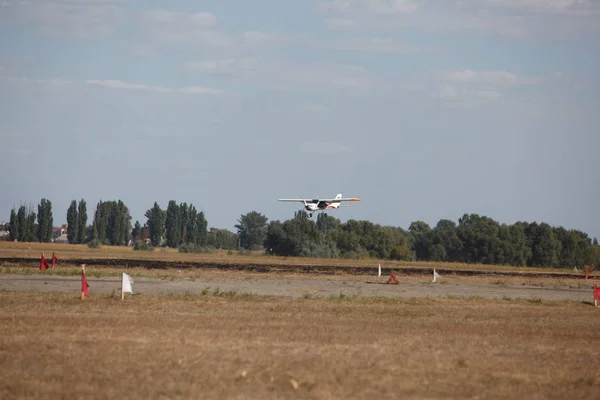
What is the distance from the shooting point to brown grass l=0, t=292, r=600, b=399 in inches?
645

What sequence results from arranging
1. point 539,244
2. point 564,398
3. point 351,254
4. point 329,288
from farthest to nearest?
1. point 539,244
2. point 351,254
3. point 329,288
4. point 564,398

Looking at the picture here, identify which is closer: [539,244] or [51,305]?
[51,305]

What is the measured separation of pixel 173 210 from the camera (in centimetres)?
17812

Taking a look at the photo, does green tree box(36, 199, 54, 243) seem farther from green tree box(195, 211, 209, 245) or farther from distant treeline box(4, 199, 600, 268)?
green tree box(195, 211, 209, 245)

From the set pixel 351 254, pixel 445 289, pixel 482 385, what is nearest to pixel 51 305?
pixel 482 385

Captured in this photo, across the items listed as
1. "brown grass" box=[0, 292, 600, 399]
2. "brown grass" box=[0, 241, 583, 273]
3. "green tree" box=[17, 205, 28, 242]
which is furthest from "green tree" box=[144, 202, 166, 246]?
"brown grass" box=[0, 292, 600, 399]

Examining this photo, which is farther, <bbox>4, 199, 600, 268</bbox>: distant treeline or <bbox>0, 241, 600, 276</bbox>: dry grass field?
<bbox>4, 199, 600, 268</bbox>: distant treeline

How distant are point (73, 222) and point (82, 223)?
230 centimetres

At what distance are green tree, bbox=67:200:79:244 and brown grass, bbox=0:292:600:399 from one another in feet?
491

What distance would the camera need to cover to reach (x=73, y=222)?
592ft

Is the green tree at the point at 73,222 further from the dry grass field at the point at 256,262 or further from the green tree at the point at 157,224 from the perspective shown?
the dry grass field at the point at 256,262

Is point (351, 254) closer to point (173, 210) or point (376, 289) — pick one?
point (173, 210)

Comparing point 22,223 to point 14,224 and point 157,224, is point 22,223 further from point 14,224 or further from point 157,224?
point 157,224

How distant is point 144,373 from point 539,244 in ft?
449
